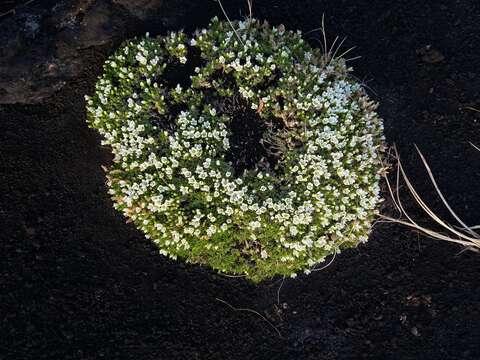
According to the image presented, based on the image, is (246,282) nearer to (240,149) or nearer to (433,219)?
(240,149)

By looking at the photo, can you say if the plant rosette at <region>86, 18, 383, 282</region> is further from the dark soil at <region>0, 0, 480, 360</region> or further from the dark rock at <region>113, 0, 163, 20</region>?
the dark soil at <region>0, 0, 480, 360</region>

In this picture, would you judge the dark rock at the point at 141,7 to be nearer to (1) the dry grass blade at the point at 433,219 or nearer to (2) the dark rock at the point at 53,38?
(2) the dark rock at the point at 53,38

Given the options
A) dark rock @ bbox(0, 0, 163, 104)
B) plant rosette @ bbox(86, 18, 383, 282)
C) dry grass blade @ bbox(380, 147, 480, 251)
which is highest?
dark rock @ bbox(0, 0, 163, 104)

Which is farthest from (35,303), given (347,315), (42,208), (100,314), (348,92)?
(348,92)

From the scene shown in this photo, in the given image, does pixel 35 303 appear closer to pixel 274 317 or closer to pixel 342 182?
pixel 274 317

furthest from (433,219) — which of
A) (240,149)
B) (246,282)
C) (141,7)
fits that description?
(141,7)

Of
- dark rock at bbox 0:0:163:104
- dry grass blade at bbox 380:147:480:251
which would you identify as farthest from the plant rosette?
dry grass blade at bbox 380:147:480:251

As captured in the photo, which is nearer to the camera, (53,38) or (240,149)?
(240,149)
